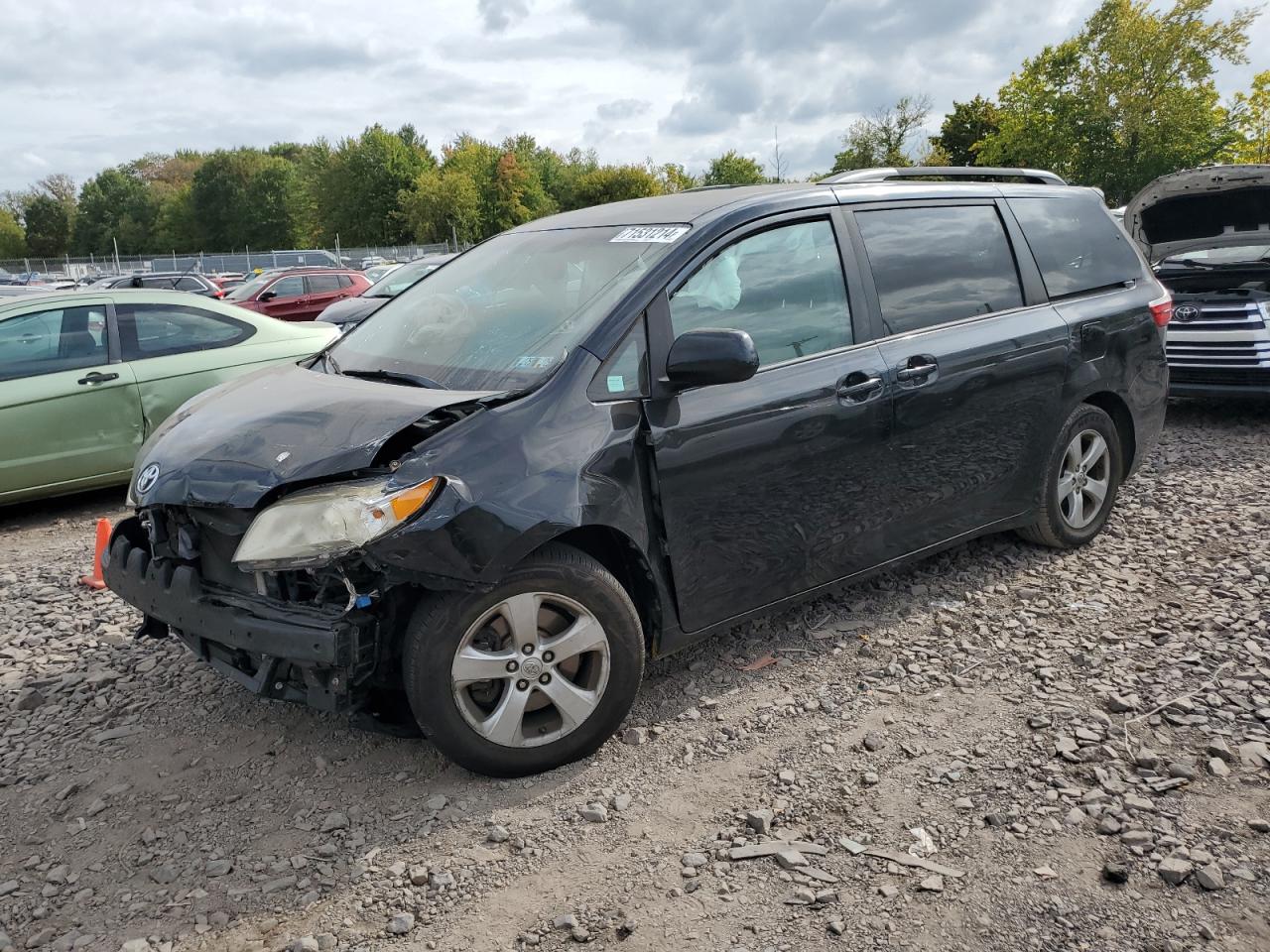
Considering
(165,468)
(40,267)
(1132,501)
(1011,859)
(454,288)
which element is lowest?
(1011,859)

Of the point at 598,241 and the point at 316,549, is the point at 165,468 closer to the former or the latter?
the point at 316,549

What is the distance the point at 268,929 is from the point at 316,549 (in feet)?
3.31

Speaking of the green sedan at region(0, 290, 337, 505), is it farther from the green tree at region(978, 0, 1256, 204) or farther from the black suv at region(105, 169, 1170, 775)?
the green tree at region(978, 0, 1256, 204)

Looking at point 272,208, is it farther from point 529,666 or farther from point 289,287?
point 529,666

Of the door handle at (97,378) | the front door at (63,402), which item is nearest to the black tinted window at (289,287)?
the front door at (63,402)

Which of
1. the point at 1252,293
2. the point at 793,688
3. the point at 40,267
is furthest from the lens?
the point at 40,267

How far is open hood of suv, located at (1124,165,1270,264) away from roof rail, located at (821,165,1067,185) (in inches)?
138

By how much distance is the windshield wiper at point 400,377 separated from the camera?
3469 millimetres

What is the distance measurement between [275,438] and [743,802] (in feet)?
6.11

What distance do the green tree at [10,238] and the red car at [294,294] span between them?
293 ft

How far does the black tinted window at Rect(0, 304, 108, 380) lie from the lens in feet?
21.6

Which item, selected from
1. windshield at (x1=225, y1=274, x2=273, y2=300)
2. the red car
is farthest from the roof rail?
windshield at (x1=225, y1=274, x2=273, y2=300)

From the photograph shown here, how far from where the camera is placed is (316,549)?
2.82 meters

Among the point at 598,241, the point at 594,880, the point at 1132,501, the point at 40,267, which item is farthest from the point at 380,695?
the point at 40,267
